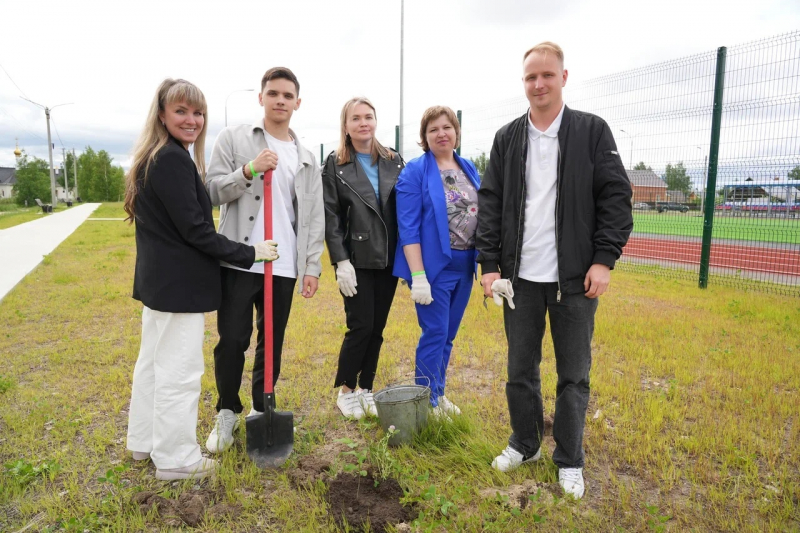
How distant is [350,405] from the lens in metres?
3.47

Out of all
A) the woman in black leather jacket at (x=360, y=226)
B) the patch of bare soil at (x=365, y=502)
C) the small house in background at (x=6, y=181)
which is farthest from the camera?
the small house in background at (x=6, y=181)

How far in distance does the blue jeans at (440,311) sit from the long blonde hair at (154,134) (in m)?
1.61

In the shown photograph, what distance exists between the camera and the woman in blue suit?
3160 mm

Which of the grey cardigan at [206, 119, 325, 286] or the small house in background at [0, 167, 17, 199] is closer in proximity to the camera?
the grey cardigan at [206, 119, 325, 286]

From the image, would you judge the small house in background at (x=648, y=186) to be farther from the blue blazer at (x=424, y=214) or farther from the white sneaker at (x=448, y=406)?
the white sneaker at (x=448, y=406)

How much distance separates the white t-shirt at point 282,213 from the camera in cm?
293

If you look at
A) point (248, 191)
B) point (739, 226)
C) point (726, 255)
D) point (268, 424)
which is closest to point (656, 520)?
point (268, 424)

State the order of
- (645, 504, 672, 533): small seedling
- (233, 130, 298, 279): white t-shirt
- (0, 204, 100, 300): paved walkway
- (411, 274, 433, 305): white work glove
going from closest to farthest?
1. (645, 504, 672, 533): small seedling
2. (233, 130, 298, 279): white t-shirt
3. (411, 274, 433, 305): white work glove
4. (0, 204, 100, 300): paved walkway

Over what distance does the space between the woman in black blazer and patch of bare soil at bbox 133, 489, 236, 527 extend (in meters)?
0.19

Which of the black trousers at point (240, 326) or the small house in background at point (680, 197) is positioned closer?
the black trousers at point (240, 326)

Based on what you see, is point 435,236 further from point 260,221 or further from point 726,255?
point 726,255

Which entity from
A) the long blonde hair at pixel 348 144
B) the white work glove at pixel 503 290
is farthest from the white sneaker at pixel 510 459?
the long blonde hair at pixel 348 144

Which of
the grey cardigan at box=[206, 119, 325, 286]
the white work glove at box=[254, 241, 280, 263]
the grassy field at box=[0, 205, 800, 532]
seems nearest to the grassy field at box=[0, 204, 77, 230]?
the grassy field at box=[0, 205, 800, 532]

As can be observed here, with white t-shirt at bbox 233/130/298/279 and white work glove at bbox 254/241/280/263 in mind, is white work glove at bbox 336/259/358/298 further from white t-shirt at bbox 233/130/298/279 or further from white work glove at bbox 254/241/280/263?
white work glove at bbox 254/241/280/263
